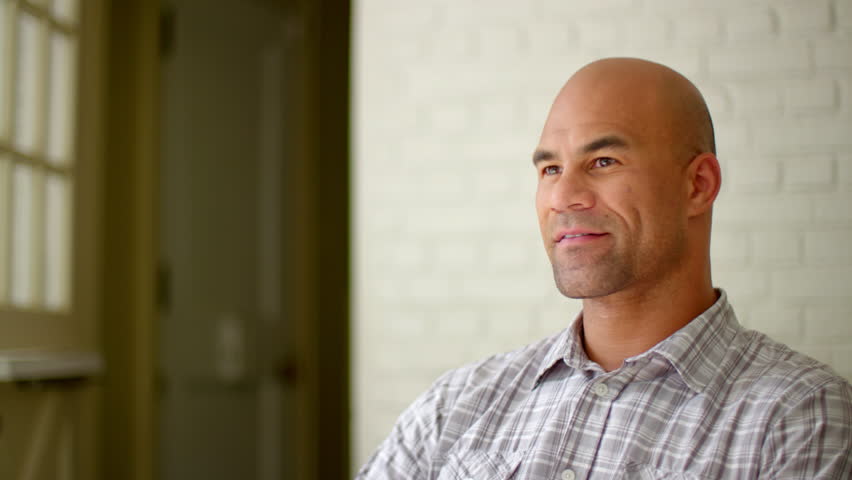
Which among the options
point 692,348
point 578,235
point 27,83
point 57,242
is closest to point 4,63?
A: point 27,83

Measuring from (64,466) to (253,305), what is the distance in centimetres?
122

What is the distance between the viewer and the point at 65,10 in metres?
2.45

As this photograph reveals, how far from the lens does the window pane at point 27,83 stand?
2.21 metres

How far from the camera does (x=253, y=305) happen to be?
3529 mm

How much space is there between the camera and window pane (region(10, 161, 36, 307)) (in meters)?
2.21

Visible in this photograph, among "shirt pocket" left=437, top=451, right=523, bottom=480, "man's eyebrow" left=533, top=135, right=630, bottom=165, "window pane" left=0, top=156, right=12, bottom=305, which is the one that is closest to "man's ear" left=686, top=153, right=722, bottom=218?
"man's eyebrow" left=533, top=135, right=630, bottom=165

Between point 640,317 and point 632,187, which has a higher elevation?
point 632,187

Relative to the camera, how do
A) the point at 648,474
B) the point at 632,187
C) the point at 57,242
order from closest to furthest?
the point at 648,474
the point at 632,187
the point at 57,242

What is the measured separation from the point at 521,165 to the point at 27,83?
1404 millimetres

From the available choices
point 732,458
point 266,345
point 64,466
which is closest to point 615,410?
point 732,458

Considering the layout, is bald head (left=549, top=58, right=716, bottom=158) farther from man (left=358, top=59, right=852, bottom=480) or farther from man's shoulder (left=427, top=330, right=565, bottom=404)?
man's shoulder (left=427, top=330, right=565, bottom=404)

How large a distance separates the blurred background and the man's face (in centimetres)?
44

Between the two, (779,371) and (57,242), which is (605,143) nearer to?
(779,371)

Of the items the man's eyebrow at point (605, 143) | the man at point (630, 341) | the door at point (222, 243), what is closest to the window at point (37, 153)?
the door at point (222, 243)
